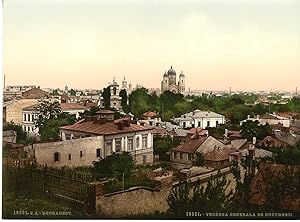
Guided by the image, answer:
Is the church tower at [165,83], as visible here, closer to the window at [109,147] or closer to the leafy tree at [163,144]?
the leafy tree at [163,144]

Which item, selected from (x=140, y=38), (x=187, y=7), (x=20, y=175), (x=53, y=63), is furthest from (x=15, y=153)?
(x=187, y=7)

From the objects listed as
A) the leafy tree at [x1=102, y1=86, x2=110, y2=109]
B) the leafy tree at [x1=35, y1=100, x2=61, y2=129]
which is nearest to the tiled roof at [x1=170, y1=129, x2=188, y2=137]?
the leafy tree at [x1=102, y1=86, x2=110, y2=109]

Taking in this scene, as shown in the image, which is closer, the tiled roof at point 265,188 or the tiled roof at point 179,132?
the tiled roof at point 265,188

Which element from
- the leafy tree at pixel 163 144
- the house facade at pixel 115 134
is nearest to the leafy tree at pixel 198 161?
the leafy tree at pixel 163 144

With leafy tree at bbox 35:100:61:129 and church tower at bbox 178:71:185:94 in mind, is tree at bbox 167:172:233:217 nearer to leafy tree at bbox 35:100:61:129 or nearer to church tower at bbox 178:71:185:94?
church tower at bbox 178:71:185:94

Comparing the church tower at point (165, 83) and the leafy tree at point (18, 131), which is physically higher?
the church tower at point (165, 83)

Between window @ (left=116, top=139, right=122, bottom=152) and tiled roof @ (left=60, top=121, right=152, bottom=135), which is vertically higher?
tiled roof @ (left=60, top=121, right=152, bottom=135)
